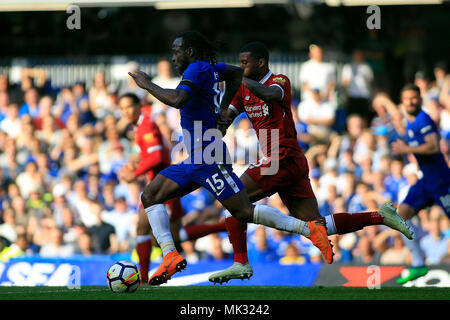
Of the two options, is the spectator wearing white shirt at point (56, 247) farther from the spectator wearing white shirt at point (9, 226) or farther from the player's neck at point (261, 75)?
the player's neck at point (261, 75)

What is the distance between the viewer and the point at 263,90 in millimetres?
9484

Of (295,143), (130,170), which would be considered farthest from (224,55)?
(295,143)

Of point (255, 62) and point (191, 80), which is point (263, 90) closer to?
point (255, 62)

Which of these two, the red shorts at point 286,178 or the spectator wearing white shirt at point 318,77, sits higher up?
the spectator wearing white shirt at point 318,77

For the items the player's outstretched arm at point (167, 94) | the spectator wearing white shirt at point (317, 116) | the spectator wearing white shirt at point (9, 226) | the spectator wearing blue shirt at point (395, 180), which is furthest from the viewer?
the spectator wearing white shirt at point (317, 116)

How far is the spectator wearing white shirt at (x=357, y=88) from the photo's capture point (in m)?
18.2

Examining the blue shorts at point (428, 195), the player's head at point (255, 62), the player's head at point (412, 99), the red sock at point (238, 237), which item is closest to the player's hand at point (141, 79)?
the player's head at point (255, 62)

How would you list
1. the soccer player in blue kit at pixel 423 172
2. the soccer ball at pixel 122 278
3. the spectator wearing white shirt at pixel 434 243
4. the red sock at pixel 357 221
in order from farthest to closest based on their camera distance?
the spectator wearing white shirt at pixel 434 243, the soccer player in blue kit at pixel 423 172, the red sock at pixel 357 221, the soccer ball at pixel 122 278

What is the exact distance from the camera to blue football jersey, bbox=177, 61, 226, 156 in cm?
917

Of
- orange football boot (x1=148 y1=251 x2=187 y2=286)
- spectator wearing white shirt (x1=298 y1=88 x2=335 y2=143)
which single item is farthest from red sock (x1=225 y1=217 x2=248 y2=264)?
spectator wearing white shirt (x1=298 y1=88 x2=335 y2=143)

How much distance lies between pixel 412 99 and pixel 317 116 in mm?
5314

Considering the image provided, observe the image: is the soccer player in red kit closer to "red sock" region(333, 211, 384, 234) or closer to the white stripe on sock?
"red sock" region(333, 211, 384, 234)

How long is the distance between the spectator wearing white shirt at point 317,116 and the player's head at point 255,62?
719 centimetres

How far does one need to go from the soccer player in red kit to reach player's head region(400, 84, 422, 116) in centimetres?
260
